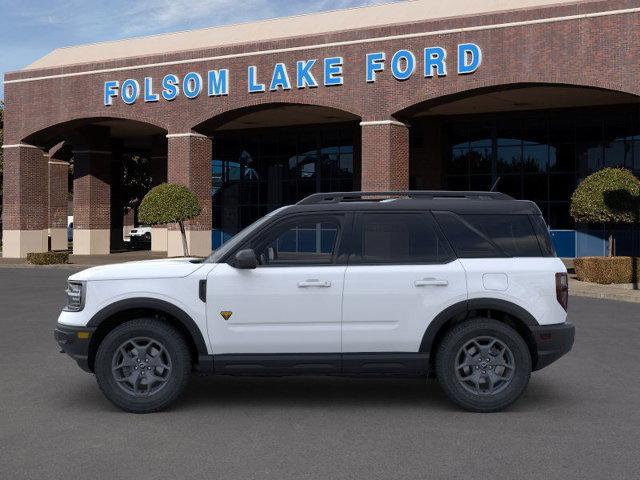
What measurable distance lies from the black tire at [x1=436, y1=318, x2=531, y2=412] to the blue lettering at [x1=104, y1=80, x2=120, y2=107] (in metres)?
32.5

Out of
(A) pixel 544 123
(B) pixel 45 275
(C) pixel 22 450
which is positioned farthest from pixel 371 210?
(A) pixel 544 123

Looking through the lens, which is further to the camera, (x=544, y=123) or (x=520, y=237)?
(x=544, y=123)

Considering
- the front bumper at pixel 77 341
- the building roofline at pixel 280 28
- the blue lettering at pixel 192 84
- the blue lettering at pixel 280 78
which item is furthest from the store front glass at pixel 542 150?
the front bumper at pixel 77 341

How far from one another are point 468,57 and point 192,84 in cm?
1253

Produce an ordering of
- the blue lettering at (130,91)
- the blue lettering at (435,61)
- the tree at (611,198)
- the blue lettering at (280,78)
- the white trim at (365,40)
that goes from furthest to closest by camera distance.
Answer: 1. the blue lettering at (130,91)
2. the blue lettering at (280,78)
3. the blue lettering at (435,61)
4. the white trim at (365,40)
5. the tree at (611,198)

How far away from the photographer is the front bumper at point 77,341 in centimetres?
710

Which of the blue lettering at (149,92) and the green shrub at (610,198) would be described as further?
the blue lettering at (149,92)

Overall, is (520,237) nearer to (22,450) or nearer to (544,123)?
(22,450)

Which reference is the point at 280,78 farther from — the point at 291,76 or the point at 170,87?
the point at 170,87

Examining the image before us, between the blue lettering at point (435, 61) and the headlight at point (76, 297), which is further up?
the blue lettering at point (435, 61)

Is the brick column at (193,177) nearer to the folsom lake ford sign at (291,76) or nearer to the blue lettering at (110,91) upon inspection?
the folsom lake ford sign at (291,76)

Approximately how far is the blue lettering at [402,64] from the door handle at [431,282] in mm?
23635

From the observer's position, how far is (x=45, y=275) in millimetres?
26906

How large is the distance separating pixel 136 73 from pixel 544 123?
1855 centimetres
